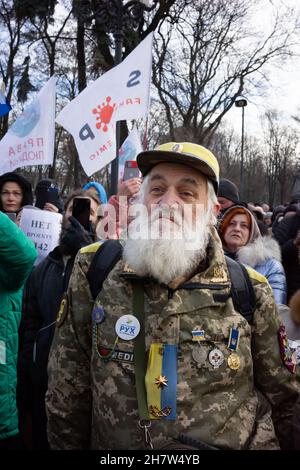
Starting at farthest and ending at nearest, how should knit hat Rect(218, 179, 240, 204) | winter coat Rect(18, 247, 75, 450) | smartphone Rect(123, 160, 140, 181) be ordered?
1. knit hat Rect(218, 179, 240, 204)
2. smartphone Rect(123, 160, 140, 181)
3. winter coat Rect(18, 247, 75, 450)

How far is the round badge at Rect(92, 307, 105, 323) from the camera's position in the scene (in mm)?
1768

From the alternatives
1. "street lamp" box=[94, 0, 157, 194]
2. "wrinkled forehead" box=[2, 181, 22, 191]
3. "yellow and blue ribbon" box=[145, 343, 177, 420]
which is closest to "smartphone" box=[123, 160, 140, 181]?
"wrinkled forehead" box=[2, 181, 22, 191]

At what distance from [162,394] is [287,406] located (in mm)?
619

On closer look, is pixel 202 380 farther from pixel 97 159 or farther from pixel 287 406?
pixel 97 159

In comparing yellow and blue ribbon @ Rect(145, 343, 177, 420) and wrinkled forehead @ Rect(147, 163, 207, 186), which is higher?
wrinkled forehead @ Rect(147, 163, 207, 186)

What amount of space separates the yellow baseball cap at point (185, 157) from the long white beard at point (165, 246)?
0.19 m

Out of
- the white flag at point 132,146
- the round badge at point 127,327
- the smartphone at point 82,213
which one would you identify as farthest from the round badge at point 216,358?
the white flag at point 132,146

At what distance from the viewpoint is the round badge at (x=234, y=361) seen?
171cm

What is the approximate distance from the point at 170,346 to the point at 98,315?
319 mm

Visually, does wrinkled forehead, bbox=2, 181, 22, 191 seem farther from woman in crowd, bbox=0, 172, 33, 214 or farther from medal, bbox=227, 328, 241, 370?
medal, bbox=227, 328, 241, 370

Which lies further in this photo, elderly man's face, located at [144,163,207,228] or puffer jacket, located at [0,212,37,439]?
puffer jacket, located at [0,212,37,439]

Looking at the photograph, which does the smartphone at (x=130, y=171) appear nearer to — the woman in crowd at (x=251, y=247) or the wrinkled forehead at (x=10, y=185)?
the woman in crowd at (x=251, y=247)

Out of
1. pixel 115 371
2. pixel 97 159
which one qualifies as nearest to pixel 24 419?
pixel 115 371

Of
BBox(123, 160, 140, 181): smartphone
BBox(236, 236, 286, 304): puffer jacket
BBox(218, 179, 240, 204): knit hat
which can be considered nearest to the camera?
BBox(236, 236, 286, 304): puffer jacket
